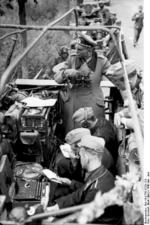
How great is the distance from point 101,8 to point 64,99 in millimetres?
4067

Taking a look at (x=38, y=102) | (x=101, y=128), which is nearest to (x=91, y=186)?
(x=101, y=128)

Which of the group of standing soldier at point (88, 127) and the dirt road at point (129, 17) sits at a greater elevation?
the dirt road at point (129, 17)

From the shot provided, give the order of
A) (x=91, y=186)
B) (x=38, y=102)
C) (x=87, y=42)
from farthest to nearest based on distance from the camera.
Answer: (x=87, y=42), (x=38, y=102), (x=91, y=186)

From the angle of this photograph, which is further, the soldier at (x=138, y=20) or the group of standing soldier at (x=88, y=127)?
the soldier at (x=138, y=20)

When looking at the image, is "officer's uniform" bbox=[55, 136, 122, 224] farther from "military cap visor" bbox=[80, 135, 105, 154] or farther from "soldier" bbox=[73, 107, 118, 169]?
"soldier" bbox=[73, 107, 118, 169]

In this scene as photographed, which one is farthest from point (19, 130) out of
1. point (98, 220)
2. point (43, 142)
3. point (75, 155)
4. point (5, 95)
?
point (98, 220)

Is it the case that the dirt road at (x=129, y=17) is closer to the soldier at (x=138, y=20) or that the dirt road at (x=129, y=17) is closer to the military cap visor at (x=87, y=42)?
the soldier at (x=138, y=20)

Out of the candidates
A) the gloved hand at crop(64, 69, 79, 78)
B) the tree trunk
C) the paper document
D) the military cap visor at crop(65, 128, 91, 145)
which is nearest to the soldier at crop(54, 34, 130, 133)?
the gloved hand at crop(64, 69, 79, 78)

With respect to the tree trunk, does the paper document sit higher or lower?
lower

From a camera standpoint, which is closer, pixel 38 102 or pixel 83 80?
pixel 38 102

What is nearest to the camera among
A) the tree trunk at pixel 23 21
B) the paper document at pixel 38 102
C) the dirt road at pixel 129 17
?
the paper document at pixel 38 102

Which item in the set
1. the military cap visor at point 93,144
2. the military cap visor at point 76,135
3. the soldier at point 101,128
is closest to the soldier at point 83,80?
the soldier at point 101,128

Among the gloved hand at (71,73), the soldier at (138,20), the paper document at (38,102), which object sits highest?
the soldier at (138,20)

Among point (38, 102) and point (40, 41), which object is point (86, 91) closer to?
point (38, 102)
